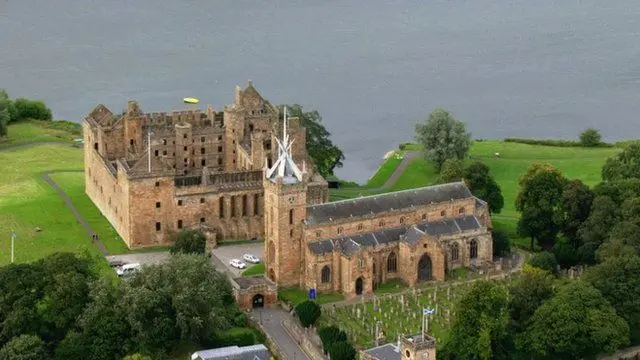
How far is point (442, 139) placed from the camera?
12775 centimetres

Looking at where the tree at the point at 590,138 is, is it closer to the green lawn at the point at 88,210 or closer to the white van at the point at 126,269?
the green lawn at the point at 88,210

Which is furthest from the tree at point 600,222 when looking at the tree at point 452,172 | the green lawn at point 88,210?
the green lawn at point 88,210

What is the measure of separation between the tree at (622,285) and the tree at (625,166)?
21.0 metres

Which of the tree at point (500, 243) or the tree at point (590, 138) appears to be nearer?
the tree at point (500, 243)

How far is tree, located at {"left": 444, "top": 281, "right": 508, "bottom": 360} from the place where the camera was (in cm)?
8675

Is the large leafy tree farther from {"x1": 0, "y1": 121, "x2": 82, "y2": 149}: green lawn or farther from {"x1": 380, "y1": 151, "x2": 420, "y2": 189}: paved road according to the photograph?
{"x1": 0, "y1": 121, "x2": 82, "y2": 149}: green lawn

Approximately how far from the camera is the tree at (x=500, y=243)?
348ft

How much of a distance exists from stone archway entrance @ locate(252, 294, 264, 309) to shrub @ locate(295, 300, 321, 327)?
4370mm

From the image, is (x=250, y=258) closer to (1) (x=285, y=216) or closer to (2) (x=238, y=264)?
(2) (x=238, y=264)

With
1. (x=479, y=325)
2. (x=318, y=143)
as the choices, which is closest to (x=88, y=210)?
(x=318, y=143)

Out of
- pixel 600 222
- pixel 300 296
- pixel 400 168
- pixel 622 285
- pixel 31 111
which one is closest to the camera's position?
pixel 622 285

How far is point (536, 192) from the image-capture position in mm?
108688

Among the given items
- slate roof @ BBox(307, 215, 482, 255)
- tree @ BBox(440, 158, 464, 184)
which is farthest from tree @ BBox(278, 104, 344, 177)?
slate roof @ BBox(307, 215, 482, 255)

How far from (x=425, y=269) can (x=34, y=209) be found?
35.3 meters
